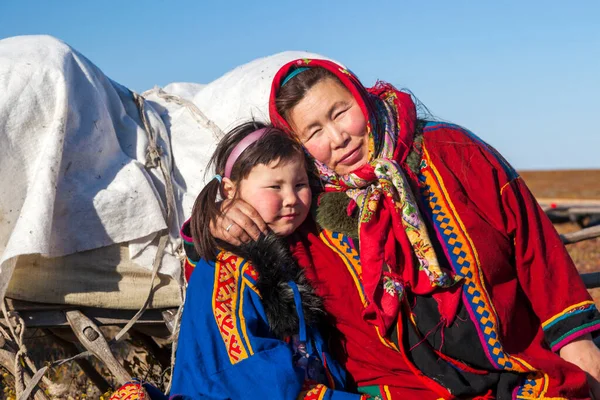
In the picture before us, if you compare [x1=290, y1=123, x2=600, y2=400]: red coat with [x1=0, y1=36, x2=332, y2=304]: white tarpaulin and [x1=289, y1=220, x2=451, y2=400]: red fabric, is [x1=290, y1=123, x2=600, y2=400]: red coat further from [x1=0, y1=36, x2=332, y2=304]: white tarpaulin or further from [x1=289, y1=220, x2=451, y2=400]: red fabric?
[x1=0, y1=36, x2=332, y2=304]: white tarpaulin

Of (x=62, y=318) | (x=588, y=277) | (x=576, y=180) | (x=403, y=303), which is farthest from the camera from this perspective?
(x=576, y=180)

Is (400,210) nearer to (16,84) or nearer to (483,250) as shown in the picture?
(483,250)

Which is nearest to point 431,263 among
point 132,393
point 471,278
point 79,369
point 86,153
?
point 471,278

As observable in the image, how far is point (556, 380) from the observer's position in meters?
2.49

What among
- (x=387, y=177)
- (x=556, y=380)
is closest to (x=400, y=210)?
(x=387, y=177)

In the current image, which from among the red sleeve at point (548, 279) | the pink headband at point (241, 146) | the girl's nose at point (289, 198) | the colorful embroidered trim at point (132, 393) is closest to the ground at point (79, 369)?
the colorful embroidered trim at point (132, 393)

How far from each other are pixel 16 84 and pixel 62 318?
1.03 metres

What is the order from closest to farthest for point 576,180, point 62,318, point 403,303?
point 403,303
point 62,318
point 576,180

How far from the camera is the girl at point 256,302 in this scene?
8.04 feet

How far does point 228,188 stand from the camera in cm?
280

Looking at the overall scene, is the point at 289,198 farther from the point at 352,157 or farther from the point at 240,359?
the point at 240,359

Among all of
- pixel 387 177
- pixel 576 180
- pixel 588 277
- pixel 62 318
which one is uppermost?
pixel 387 177

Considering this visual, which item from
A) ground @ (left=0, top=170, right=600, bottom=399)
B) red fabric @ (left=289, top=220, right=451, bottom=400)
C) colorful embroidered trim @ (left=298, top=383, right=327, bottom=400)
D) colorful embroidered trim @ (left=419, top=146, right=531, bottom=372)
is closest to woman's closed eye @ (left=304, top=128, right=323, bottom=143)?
red fabric @ (left=289, top=220, right=451, bottom=400)

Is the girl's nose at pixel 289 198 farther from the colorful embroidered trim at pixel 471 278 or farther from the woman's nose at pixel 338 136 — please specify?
the colorful embroidered trim at pixel 471 278
